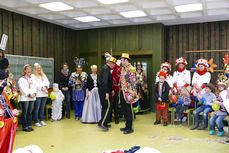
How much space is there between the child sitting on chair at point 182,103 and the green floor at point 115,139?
330 millimetres

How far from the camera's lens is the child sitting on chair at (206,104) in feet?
19.0

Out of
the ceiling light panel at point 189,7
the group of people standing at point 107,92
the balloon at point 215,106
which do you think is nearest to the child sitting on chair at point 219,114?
the balloon at point 215,106

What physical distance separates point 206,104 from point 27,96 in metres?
3.87

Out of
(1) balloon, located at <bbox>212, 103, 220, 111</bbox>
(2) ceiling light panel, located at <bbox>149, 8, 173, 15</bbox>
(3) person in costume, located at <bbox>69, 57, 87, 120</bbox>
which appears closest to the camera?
(1) balloon, located at <bbox>212, 103, 220, 111</bbox>

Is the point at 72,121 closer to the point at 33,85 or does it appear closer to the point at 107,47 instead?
the point at 33,85

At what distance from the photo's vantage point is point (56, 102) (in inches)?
275

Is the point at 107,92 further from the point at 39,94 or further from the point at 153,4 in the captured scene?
the point at 153,4

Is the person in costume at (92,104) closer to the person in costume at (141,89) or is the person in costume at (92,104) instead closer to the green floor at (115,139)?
the green floor at (115,139)

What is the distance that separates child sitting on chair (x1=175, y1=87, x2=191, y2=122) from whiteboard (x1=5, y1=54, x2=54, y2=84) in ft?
12.6

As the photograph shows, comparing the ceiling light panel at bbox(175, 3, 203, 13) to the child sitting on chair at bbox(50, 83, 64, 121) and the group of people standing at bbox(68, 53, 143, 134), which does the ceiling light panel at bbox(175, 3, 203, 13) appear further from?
the child sitting on chair at bbox(50, 83, 64, 121)

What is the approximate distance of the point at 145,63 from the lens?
340 inches

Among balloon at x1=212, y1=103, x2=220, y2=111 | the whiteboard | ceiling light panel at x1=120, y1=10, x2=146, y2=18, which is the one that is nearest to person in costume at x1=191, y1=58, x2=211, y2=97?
balloon at x1=212, y1=103, x2=220, y2=111

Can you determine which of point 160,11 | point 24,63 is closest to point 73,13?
point 24,63

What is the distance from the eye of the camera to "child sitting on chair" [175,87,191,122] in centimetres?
633
